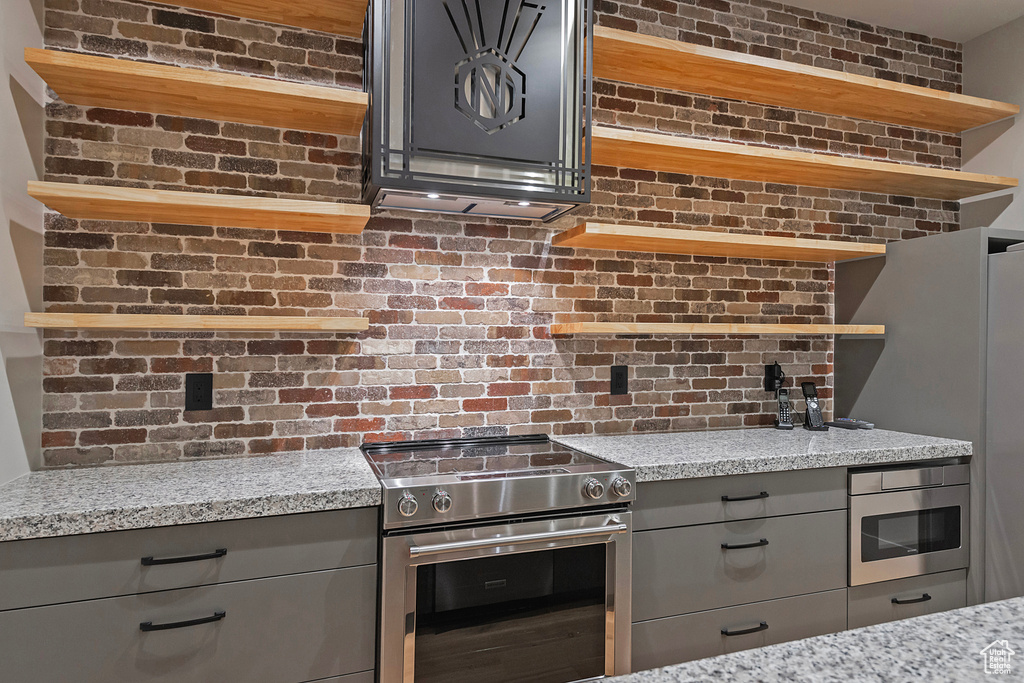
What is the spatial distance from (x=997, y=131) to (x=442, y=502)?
3.52m

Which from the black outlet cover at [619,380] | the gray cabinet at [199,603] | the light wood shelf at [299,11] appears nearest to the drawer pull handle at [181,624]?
the gray cabinet at [199,603]

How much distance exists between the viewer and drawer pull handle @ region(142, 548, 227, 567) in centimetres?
162

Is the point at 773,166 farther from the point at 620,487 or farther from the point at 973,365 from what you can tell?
the point at 620,487

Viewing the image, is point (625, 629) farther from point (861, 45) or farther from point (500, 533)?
point (861, 45)

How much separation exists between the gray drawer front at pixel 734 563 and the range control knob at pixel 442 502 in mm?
699

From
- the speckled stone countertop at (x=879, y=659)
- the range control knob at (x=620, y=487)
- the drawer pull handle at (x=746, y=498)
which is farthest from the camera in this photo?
the drawer pull handle at (x=746, y=498)

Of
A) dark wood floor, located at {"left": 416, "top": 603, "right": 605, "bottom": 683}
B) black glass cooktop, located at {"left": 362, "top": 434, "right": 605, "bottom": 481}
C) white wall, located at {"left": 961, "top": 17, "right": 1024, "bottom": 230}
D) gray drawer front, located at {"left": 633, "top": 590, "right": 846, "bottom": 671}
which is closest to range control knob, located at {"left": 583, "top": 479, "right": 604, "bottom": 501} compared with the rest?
black glass cooktop, located at {"left": 362, "top": 434, "right": 605, "bottom": 481}

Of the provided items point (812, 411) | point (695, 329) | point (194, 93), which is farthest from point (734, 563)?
point (194, 93)

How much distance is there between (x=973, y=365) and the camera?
2.63 m

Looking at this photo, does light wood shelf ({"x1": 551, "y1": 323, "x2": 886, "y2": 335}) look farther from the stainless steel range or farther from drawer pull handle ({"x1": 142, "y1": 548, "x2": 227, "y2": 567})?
drawer pull handle ({"x1": 142, "y1": 548, "x2": 227, "y2": 567})

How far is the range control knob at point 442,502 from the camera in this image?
1828mm

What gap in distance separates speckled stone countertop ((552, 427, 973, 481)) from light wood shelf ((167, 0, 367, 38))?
186cm

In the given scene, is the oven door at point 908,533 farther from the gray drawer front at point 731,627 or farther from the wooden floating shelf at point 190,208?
the wooden floating shelf at point 190,208

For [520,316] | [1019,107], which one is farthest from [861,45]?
[520,316]
